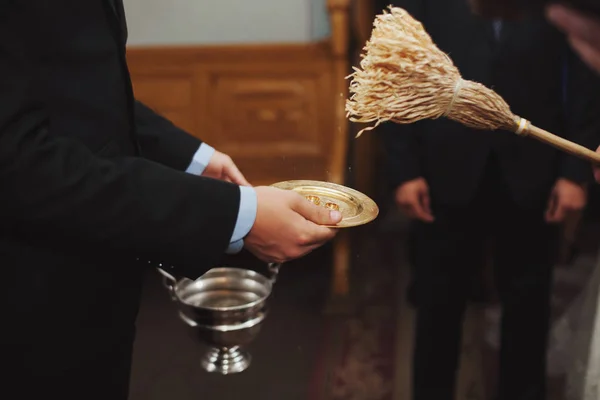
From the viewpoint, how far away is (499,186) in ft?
5.42

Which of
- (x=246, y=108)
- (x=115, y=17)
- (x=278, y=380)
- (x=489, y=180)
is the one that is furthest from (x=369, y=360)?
(x=115, y=17)

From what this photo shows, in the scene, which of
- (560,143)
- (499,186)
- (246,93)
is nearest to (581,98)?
(499,186)

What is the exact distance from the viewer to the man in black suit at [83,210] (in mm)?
831

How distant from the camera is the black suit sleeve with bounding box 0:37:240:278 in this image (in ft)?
2.68

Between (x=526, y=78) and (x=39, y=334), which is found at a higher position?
(x=526, y=78)

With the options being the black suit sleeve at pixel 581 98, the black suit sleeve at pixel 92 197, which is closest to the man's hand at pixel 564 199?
the black suit sleeve at pixel 581 98

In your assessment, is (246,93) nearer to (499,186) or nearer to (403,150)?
(403,150)

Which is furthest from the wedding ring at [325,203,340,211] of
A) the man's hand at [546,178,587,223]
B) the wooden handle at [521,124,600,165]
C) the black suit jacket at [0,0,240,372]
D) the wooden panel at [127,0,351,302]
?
the wooden panel at [127,0,351,302]

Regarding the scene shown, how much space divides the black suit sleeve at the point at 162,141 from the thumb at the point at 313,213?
38 cm

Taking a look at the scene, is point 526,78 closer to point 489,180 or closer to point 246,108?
point 489,180

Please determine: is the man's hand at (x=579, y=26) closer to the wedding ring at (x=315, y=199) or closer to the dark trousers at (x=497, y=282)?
the wedding ring at (x=315, y=199)

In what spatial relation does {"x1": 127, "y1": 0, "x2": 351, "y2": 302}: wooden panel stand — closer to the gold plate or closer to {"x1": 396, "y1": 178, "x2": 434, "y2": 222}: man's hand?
{"x1": 396, "y1": 178, "x2": 434, "y2": 222}: man's hand

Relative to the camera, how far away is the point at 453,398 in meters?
1.89

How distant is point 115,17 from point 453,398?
4.70 feet
